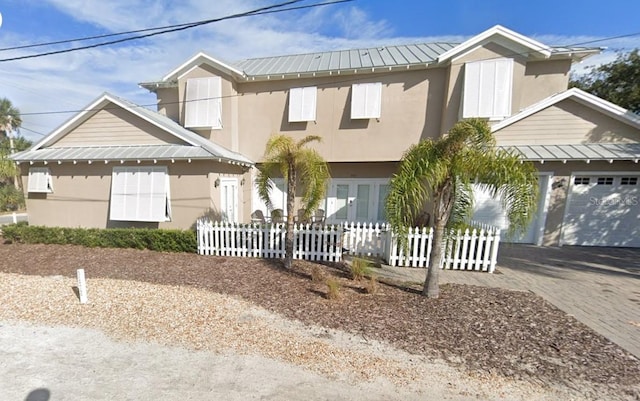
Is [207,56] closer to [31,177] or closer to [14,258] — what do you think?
[31,177]

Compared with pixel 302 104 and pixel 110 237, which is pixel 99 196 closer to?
pixel 110 237

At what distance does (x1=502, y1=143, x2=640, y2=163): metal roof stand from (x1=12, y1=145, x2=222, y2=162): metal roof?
10.8m

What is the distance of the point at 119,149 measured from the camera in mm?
9680

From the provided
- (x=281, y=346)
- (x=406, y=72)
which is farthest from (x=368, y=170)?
(x=281, y=346)

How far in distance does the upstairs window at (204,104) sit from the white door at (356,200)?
6170 millimetres

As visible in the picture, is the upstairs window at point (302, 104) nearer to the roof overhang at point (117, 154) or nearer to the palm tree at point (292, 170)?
the roof overhang at point (117, 154)

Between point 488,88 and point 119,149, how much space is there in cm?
1401

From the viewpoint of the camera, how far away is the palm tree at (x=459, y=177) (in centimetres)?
421

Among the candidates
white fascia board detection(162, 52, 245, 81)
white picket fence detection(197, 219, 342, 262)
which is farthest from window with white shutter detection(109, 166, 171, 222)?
white fascia board detection(162, 52, 245, 81)

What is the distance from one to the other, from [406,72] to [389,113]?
173 centimetres

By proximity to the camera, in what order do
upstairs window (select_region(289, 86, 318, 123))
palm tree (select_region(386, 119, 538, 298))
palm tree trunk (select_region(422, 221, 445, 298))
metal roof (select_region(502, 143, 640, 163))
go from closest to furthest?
palm tree (select_region(386, 119, 538, 298)), palm tree trunk (select_region(422, 221, 445, 298)), metal roof (select_region(502, 143, 640, 163)), upstairs window (select_region(289, 86, 318, 123))

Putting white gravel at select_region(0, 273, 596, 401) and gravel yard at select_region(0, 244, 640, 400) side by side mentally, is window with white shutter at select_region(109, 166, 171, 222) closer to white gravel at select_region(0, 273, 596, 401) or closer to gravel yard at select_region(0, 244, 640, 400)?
gravel yard at select_region(0, 244, 640, 400)

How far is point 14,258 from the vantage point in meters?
7.73

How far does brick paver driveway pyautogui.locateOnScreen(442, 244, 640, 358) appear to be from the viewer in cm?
434
